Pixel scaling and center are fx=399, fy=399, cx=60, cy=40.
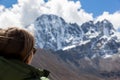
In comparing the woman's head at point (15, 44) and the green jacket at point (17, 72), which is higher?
the woman's head at point (15, 44)

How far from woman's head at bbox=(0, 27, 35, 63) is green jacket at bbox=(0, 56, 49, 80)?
0.18 m

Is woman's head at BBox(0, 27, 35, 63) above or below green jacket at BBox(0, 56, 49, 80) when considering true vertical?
above

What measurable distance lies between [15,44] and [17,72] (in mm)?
340

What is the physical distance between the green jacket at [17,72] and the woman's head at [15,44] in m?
0.18

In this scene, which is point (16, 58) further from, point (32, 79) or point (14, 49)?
point (32, 79)

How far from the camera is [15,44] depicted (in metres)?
3.95

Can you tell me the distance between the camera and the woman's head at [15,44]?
392 centimetres

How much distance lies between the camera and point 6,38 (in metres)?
3.92

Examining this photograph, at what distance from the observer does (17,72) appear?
3.74 m

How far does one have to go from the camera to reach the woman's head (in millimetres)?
3924

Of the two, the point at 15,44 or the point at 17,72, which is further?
the point at 15,44

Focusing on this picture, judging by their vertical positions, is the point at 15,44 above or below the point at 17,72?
above

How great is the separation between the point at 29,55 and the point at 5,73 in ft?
1.37

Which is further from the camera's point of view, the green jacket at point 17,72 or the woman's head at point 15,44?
the woman's head at point 15,44
